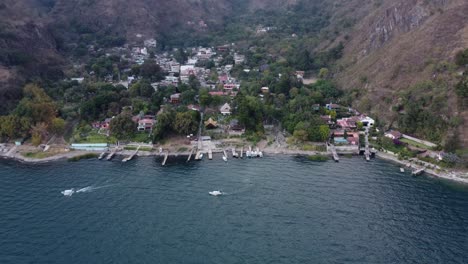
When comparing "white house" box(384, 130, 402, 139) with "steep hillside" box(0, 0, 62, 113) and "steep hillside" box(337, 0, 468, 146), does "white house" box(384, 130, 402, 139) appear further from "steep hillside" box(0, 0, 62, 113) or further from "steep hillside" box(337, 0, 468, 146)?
"steep hillside" box(0, 0, 62, 113)

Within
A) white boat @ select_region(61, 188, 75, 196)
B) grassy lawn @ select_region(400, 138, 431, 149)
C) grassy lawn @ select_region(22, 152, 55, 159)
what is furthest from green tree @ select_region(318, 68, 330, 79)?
white boat @ select_region(61, 188, 75, 196)

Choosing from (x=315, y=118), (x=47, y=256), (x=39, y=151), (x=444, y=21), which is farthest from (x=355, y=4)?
(x=47, y=256)

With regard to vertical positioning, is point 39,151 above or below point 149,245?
above

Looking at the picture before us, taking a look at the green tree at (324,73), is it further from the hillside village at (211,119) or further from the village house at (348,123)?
the village house at (348,123)

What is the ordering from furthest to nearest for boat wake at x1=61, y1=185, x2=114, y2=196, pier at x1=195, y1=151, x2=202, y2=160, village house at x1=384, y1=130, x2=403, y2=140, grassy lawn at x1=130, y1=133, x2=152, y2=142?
1. grassy lawn at x1=130, y1=133, x2=152, y2=142
2. village house at x1=384, y1=130, x2=403, y2=140
3. pier at x1=195, y1=151, x2=202, y2=160
4. boat wake at x1=61, y1=185, x2=114, y2=196

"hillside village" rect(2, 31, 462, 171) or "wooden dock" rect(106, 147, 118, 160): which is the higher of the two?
"hillside village" rect(2, 31, 462, 171)

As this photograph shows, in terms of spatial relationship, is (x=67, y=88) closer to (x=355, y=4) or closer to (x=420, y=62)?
(x=420, y=62)

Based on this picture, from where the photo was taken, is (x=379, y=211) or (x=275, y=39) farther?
(x=275, y=39)

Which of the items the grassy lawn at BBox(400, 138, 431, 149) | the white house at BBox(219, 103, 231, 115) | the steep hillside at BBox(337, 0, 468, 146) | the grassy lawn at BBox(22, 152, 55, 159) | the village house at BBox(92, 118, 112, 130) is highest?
the steep hillside at BBox(337, 0, 468, 146)

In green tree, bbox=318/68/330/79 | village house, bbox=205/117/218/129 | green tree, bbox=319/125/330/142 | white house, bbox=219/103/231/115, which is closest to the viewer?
green tree, bbox=319/125/330/142
